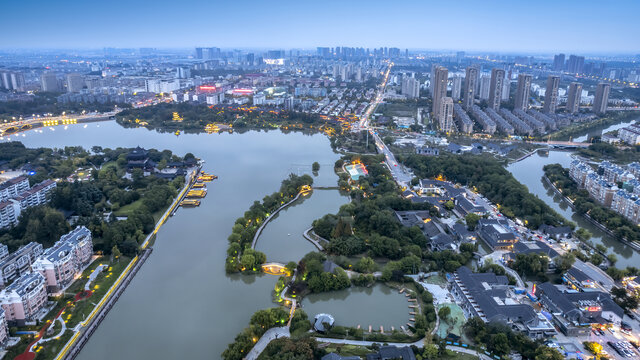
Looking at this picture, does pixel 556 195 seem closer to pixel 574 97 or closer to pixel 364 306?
pixel 364 306

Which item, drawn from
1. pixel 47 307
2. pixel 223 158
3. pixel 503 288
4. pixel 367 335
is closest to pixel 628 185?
pixel 503 288

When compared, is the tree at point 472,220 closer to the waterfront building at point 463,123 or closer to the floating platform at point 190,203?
the floating platform at point 190,203

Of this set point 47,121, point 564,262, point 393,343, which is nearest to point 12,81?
point 47,121

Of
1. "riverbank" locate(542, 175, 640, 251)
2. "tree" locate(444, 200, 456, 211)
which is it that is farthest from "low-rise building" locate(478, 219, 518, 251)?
"riverbank" locate(542, 175, 640, 251)

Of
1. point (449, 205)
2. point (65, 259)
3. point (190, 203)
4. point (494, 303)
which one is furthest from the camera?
point (190, 203)

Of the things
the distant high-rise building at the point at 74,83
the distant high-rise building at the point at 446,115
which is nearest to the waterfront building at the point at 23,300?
the distant high-rise building at the point at 446,115

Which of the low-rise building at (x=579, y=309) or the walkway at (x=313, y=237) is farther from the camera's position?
the walkway at (x=313, y=237)

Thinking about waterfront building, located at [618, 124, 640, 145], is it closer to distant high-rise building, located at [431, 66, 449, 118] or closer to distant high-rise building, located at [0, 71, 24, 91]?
distant high-rise building, located at [431, 66, 449, 118]
